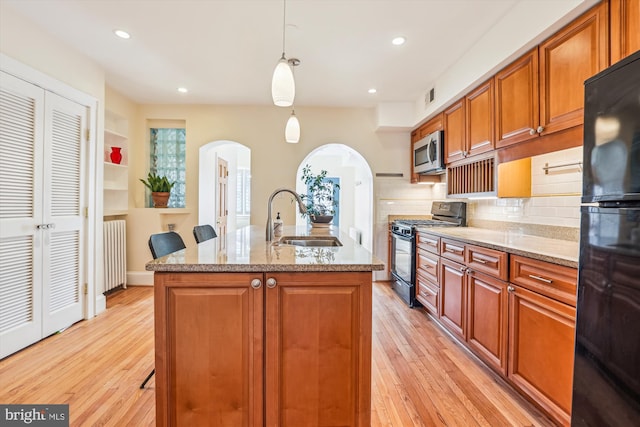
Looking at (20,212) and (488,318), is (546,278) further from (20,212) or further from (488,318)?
(20,212)

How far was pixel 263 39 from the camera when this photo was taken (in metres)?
2.69

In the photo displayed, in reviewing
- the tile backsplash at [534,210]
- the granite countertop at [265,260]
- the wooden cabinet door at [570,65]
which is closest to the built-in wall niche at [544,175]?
the tile backsplash at [534,210]

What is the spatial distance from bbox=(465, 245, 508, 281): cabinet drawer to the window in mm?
3825

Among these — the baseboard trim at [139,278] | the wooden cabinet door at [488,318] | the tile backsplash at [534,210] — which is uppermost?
the tile backsplash at [534,210]

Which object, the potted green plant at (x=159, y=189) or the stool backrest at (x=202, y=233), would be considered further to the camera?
the potted green plant at (x=159, y=189)

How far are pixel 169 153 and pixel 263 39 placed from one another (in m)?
2.61

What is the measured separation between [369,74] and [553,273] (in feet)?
8.59

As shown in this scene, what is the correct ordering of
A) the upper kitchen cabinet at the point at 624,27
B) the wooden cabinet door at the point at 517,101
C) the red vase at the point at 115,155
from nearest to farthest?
the upper kitchen cabinet at the point at 624,27 < the wooden cabinet door at the point at 517,101 < the red vase at the point at 115,155

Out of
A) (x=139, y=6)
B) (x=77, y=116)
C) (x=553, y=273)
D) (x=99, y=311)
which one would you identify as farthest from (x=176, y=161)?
(x=553, y=273)

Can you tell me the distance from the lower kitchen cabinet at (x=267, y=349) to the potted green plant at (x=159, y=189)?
335cm

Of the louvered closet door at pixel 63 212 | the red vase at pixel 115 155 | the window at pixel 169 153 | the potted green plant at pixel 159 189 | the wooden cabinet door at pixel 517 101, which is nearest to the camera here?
the wooden cabinet door at pixel 517 101

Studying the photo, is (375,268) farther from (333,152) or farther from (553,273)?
(333,152)

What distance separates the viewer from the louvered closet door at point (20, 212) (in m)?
2.30

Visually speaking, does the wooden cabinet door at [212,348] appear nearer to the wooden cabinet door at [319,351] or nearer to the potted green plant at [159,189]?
the wooden cabinet door at [319,351]
